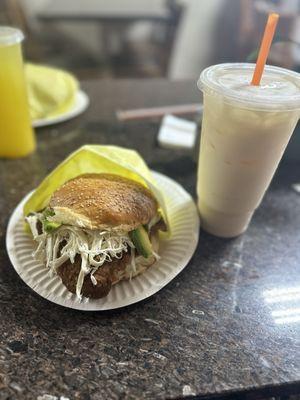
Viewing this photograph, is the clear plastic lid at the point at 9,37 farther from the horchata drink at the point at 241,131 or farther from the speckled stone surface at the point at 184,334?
the horchata drink at the point at 241,131

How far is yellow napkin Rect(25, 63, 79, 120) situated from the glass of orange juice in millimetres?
159

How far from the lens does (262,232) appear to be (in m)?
0.78

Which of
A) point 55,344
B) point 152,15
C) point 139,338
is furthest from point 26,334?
point 152,15

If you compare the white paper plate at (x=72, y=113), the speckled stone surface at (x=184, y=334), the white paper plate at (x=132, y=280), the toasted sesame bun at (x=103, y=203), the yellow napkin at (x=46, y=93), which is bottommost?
the white paper plate at (x=72, y=113)

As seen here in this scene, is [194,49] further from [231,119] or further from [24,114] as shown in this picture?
[231,119]

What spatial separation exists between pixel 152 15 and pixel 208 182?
98.9 inches

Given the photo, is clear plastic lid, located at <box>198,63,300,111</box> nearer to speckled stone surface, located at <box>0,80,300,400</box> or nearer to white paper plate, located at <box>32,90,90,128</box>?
speckled stone surface, located at <box>0,80,300,400</box>

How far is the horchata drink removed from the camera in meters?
0.57

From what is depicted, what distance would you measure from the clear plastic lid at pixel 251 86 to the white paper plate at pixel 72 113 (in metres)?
0.66

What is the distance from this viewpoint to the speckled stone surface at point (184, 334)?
0.50 metres

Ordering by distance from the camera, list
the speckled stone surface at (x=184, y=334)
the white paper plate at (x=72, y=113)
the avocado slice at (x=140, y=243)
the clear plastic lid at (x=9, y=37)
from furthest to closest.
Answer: the white paper plate at (x=72, y=113)
the clear plastic lid at (x=9, y=37)
the avocado slice at (x=140, y=243)
the speckled stone surface at (x=184, y=334)

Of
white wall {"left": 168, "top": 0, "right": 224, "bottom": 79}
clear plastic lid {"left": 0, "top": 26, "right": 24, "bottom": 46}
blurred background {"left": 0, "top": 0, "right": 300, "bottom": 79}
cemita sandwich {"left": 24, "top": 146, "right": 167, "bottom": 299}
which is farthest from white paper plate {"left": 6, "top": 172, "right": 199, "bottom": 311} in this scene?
white wall {"left": 168, "top": 0, "right": 224, "bottom": 79}

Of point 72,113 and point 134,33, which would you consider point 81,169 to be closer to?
point 72,113

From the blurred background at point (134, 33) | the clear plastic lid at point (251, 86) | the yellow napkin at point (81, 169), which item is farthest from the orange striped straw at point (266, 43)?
the blurred background at point (134, 33)
